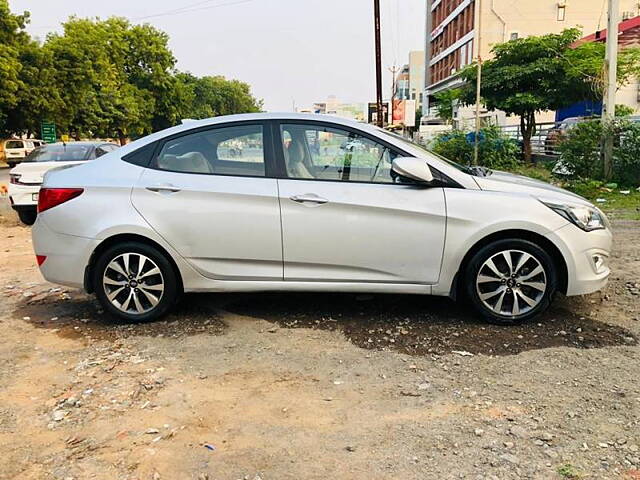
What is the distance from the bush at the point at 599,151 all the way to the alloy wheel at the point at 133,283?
10682mm

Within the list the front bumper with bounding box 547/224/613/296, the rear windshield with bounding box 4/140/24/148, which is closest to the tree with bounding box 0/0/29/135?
the rear windshield with bounding box 4/140/24/148

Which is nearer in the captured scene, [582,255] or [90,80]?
[582,255]

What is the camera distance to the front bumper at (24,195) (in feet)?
32.2

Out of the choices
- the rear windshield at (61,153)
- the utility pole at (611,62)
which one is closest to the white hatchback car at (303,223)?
the rear windshield at (61,153)

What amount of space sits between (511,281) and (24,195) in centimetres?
881

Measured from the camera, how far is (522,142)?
68.0 feet

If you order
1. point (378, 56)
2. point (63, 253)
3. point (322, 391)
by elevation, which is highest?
point (378, 56)

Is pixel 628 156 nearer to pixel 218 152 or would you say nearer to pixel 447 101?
pixel 218 152

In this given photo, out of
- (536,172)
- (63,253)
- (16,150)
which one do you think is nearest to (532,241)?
(63,253)

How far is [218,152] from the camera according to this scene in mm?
4434

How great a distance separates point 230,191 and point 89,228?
3.78 feet

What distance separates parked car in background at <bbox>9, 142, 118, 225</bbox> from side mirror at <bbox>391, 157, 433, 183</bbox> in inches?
275

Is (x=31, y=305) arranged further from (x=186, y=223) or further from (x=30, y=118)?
(x=30, y=118)

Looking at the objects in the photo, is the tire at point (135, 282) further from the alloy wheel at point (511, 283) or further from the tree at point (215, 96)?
the tree at point (215, 96)
